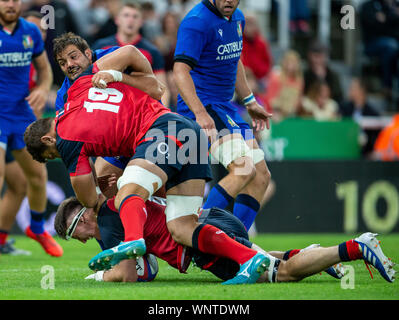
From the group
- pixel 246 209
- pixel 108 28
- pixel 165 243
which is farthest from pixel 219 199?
pixel 108 28

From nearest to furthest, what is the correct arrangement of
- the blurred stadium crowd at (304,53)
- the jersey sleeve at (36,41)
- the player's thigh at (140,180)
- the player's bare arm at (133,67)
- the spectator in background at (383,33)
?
the player's thigh at (140,180) → the player's bare arm at (133,67) → the jersey sleeve at (36,41) → the blurred stadium crowd at (304,53) → the spectator in background at (383,33)

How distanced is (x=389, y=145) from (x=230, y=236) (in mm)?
7517

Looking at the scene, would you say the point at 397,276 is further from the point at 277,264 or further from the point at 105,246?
the point at 105,246

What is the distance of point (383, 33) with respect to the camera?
13.8 metres

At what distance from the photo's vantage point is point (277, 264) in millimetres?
5238

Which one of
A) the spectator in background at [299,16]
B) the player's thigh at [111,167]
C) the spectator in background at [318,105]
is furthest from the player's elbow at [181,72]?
the spectator in background at [299,16]

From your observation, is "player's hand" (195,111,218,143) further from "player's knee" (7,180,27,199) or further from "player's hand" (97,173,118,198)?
"player's knee" (7,180,27,199)

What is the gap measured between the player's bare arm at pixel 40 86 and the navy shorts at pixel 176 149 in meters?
2.93

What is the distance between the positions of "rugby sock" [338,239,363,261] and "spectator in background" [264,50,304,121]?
731 centimetres

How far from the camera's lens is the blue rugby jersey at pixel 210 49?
21.1 ft

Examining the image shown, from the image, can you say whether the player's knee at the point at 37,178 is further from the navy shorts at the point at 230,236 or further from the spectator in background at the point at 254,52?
the spectator in background at the point at 254,52

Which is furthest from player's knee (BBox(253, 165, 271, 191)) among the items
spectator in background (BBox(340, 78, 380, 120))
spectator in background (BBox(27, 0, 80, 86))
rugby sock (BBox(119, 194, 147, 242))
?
spectator in background (BBox(340, 78, 380, 120))

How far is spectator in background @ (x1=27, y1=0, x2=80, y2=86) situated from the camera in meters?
11.0
